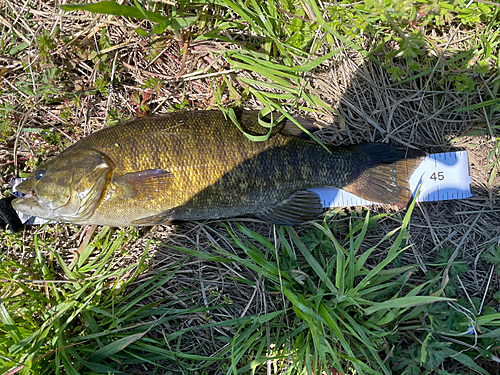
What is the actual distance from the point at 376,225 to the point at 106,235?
273 cm

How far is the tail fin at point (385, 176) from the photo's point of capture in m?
3.01

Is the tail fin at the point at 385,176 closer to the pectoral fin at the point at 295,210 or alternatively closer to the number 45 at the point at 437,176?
the number 45 at the point at 437,176

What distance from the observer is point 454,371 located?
9.29ft

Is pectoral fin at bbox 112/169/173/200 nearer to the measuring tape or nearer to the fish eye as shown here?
the fish eye

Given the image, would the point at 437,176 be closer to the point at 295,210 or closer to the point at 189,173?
the point at 295,210

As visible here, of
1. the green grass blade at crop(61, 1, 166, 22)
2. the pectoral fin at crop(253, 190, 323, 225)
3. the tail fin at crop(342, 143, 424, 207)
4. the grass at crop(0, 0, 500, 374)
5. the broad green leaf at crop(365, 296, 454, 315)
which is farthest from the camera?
the tail fin at crop(342, 143, 424, 207)

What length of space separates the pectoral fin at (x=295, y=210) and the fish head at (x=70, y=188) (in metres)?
1.52

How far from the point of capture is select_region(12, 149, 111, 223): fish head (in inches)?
102

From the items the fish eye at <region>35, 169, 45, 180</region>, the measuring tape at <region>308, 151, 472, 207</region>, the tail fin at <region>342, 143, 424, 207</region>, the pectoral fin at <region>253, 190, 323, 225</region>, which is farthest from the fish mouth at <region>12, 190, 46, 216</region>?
the tail fin at <region>342, 143, 424, 207</region>

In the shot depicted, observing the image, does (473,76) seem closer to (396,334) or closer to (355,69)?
(355,69)

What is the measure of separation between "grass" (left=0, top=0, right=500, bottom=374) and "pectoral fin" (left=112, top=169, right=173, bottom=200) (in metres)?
0.53

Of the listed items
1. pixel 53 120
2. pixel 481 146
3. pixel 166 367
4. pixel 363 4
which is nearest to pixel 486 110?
pixel 481 146

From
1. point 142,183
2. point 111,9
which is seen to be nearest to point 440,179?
point 142,183

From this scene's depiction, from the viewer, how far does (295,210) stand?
2.91 m
